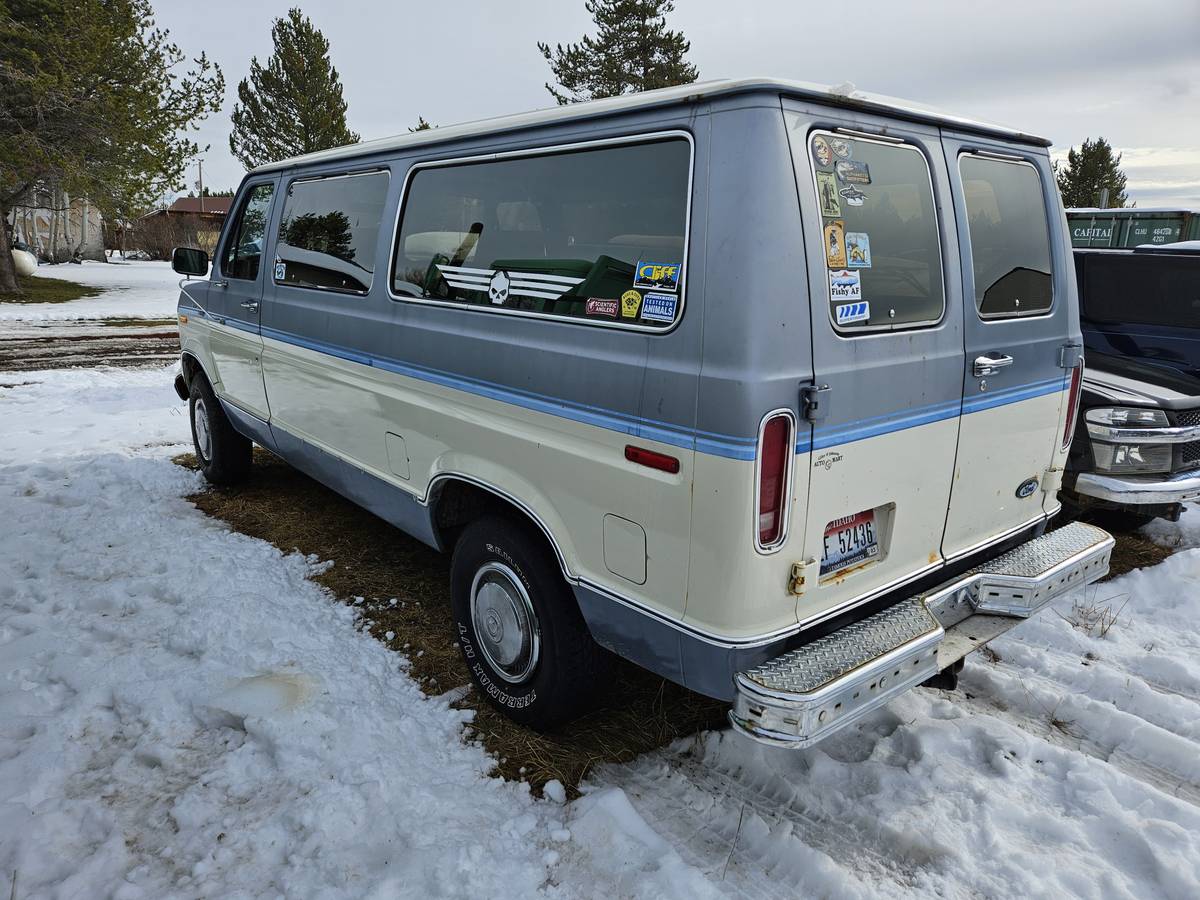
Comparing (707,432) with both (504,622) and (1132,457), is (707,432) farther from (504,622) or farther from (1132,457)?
(1132,457)

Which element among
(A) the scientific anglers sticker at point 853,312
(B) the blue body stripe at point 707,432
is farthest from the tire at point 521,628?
(A) the scientific anglers sticker at point 853,312

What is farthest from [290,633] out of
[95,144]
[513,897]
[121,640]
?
[95,144]

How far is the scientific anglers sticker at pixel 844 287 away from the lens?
238cm

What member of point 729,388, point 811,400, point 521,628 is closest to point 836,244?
point 811,400

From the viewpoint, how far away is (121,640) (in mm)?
3822

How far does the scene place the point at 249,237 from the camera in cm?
512

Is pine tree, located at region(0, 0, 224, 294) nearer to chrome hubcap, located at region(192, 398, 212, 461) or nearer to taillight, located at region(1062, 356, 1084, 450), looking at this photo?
chrome hubcap, located at region(192, 398, 212, 461)

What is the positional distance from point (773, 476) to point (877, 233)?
913 mm

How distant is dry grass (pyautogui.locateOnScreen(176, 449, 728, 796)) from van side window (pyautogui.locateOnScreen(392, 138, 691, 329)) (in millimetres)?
1662

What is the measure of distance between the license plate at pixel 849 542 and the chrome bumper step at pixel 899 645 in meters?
0.21

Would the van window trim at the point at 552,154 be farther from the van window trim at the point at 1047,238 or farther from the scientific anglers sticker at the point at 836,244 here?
the van window trim at the point at 1047,238

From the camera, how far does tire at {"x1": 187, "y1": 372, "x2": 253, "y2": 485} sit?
585 centimetres

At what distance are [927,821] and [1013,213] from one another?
2.32 m

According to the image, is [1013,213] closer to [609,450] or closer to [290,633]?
[609,450]
